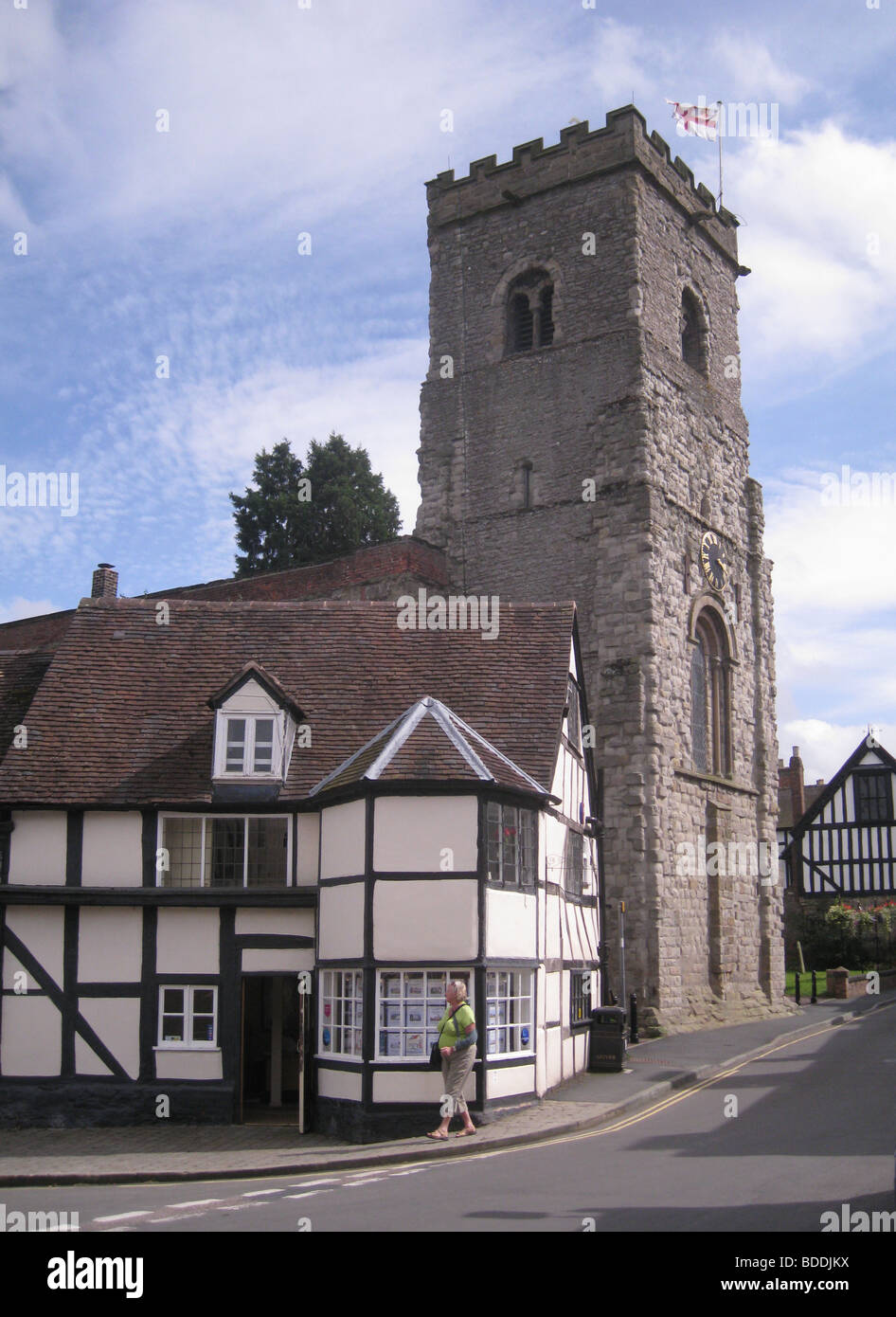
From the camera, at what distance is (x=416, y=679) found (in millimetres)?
18125

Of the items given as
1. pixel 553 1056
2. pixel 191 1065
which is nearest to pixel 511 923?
pixel 553 1056

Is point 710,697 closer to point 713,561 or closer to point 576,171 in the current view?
point 713,561

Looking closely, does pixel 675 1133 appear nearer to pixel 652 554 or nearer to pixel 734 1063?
pixel 734 1063

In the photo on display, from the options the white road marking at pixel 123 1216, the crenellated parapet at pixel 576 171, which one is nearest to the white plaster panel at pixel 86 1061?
the white road marking at pixel 123 1216

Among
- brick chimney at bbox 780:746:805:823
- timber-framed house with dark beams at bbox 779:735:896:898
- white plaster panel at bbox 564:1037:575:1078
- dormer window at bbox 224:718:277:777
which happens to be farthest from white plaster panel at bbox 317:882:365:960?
brick chimney at bbox 780:746:805:823

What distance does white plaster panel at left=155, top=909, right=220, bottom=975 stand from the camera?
15906mm

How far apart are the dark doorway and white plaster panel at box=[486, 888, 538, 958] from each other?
297 cm

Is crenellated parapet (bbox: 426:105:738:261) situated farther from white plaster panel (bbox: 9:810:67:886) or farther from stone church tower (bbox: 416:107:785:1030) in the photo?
white plaster panel (bbox: 9:810:67:886)

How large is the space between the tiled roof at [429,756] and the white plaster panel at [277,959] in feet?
6.51

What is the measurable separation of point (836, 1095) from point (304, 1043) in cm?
643

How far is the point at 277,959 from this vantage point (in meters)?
15.9

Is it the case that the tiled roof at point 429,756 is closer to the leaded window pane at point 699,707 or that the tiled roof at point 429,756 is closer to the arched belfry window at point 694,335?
the leaded window pane at point 699,707

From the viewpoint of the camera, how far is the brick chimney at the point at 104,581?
94.6 ft
